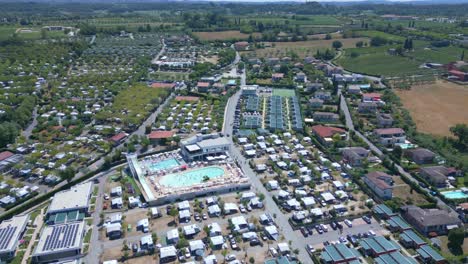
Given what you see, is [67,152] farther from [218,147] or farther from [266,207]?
[266,207]

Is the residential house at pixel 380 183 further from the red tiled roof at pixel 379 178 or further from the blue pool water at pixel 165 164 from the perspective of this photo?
the blue pool water at pixel 165 164

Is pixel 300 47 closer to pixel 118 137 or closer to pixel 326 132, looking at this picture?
pixel 326 132

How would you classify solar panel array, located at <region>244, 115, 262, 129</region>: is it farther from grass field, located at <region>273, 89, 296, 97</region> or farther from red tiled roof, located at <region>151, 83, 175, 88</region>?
red tiled roof, located at <region>151, 83, 175, 88</region>

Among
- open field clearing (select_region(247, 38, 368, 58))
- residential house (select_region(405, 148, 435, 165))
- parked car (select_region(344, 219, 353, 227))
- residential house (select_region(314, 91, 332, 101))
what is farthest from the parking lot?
open field clearing (select_region(247, 38, 368, 58))

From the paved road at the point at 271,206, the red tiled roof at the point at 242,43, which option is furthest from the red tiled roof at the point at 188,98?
the red tiled roof at the point at 242,43

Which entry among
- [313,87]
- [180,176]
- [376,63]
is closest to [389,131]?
[313,87]

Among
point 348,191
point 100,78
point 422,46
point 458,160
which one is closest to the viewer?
point 348,191

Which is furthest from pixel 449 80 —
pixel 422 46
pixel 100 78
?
pixel 100 78
